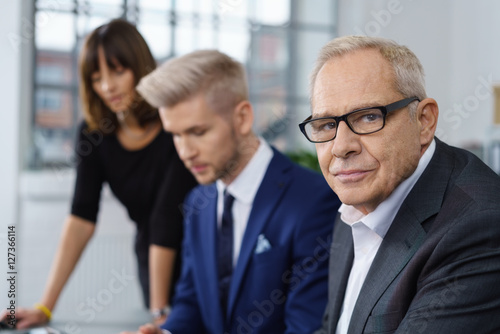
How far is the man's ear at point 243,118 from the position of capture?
1748mm

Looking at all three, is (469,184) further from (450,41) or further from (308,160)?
(450,41)

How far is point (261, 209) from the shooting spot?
1.64 metres

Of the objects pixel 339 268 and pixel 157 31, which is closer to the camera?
pixel 339 268

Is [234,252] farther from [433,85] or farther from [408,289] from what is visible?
[433,85]

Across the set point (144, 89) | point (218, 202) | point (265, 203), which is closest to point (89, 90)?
point (144, 89)

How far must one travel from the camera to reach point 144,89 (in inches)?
67.1

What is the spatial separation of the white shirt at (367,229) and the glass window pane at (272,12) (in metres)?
4.79

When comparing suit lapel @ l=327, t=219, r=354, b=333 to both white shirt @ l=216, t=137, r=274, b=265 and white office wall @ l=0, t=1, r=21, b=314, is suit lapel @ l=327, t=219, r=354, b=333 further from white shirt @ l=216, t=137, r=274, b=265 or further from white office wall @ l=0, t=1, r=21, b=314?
white office wall @ l=0, t=1, r=21, b=314

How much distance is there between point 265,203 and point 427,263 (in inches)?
30.0

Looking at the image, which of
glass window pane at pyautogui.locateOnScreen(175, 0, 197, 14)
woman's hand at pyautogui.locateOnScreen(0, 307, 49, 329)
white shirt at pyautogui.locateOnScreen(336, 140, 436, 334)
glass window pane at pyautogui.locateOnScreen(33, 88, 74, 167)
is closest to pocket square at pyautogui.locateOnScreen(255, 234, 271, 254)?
white shirt at pyautogui.locateOnScreen(336, 140, 436, 334)

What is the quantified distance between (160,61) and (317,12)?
6.37 ft

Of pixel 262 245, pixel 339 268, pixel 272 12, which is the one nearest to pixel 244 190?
pixel 262 245

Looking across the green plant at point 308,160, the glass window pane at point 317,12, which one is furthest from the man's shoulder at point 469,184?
the glass window pane at point 317,12

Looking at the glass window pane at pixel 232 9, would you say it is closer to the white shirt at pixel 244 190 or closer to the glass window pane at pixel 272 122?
the glass window pane at pixel 272 122
